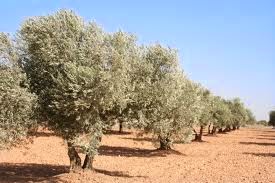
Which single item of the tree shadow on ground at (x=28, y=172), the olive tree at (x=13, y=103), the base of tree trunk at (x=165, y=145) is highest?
the olive tree at (x=13, y=103)

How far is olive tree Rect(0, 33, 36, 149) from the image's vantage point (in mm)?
20703

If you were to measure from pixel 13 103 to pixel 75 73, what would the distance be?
9.39 ft

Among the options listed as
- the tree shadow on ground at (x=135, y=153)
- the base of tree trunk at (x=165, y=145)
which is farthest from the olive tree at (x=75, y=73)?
the base of tree trunk at (x=165, y=145)

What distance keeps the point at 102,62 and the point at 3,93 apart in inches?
176

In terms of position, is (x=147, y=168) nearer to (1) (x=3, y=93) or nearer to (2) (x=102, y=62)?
(2) (x=102, y=62)

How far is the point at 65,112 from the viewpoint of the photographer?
71.4 ft

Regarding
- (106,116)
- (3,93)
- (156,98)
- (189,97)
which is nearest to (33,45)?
(3,93)

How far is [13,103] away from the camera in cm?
2095

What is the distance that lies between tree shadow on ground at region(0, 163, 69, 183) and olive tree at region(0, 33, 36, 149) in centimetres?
374

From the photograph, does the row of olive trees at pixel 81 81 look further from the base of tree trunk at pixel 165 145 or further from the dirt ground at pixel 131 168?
the base of tree trunk at pixel 165 145

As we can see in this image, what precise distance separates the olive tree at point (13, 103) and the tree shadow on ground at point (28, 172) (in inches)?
147

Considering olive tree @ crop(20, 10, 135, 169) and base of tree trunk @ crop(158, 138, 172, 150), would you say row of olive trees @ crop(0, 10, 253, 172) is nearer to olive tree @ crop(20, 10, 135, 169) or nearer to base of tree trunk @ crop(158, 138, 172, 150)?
olive tree @ crop(20, 10, 135, 169)

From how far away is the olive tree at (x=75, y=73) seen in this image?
21.4 meters

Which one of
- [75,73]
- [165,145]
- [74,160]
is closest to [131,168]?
[74,160]
